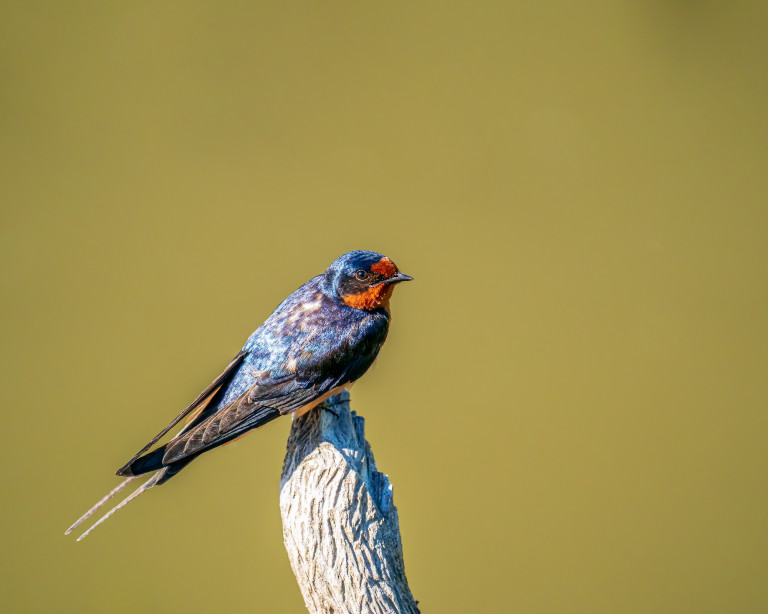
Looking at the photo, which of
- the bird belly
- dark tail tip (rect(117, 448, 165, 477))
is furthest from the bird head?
dark tail tip (rect(117, 448, 165, 477))

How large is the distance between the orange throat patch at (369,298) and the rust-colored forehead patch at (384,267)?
41mm

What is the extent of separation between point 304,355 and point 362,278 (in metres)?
0.28

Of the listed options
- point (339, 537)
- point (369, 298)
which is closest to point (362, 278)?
point (369, 298)

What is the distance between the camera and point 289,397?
6.20 feet

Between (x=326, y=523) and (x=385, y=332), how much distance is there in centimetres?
67

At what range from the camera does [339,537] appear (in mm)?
1600

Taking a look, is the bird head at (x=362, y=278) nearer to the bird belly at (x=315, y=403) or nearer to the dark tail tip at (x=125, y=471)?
the bird belly at (x=315, y=403)

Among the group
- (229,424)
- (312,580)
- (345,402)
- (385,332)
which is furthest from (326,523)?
(385,332)

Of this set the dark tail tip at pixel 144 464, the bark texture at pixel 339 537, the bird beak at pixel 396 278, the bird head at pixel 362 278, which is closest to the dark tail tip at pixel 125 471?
the dark tail tip at pixel 144 464

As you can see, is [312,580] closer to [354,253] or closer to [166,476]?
[166,476]

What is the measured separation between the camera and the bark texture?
159 cm

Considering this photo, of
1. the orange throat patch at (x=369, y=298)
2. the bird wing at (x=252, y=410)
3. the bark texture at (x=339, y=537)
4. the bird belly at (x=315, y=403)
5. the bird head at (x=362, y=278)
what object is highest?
the bird head at (x=362, y=278)

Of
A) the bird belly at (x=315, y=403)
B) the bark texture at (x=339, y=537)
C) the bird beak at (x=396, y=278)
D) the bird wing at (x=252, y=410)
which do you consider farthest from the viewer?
the bird beak at (x=396, y=278)

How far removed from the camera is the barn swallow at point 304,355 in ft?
6.12
